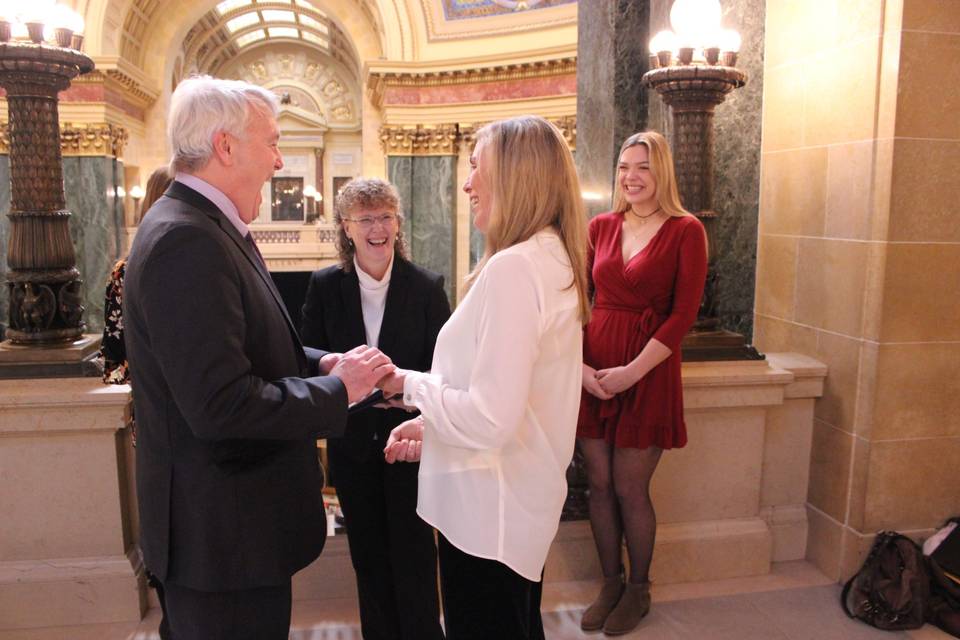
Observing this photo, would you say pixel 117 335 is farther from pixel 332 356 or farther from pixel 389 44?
pixel 389 44

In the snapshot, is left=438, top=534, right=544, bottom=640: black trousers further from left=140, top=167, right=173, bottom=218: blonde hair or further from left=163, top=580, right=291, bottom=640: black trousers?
left=140, top=167, right=173, bottom=218: blonde hair

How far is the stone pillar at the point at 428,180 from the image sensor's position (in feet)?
57.4

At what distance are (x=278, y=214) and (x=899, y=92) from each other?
34.0 meters

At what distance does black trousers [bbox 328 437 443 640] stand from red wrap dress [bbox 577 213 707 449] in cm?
92

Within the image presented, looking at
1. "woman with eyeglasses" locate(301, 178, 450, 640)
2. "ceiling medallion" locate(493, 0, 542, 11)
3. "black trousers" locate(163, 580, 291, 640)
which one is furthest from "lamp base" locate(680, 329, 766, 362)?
→ "ceiling medallion" locate(493, 0, 542, 11)

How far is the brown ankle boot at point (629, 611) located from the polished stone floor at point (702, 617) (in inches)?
2.2

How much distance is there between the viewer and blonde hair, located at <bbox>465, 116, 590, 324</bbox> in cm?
195

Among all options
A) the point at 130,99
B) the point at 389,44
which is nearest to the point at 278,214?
the point at 130,99

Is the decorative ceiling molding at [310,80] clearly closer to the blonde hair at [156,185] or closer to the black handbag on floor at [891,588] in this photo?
the blonde hair at [156,185]

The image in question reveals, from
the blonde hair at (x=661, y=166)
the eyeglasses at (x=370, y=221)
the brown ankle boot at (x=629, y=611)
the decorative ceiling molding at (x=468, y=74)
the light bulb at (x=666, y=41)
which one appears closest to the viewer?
the eyeglasses at (x=370, y=221)

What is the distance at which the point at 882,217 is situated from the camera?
3.58 m

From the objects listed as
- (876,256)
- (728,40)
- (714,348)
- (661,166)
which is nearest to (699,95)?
(728,40)

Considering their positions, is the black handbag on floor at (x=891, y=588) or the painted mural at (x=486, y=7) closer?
the black handbag on floor at (x=891, y=588)

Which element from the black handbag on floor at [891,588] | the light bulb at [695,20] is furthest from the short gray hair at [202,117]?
the black handbag on floor at [891,588]
